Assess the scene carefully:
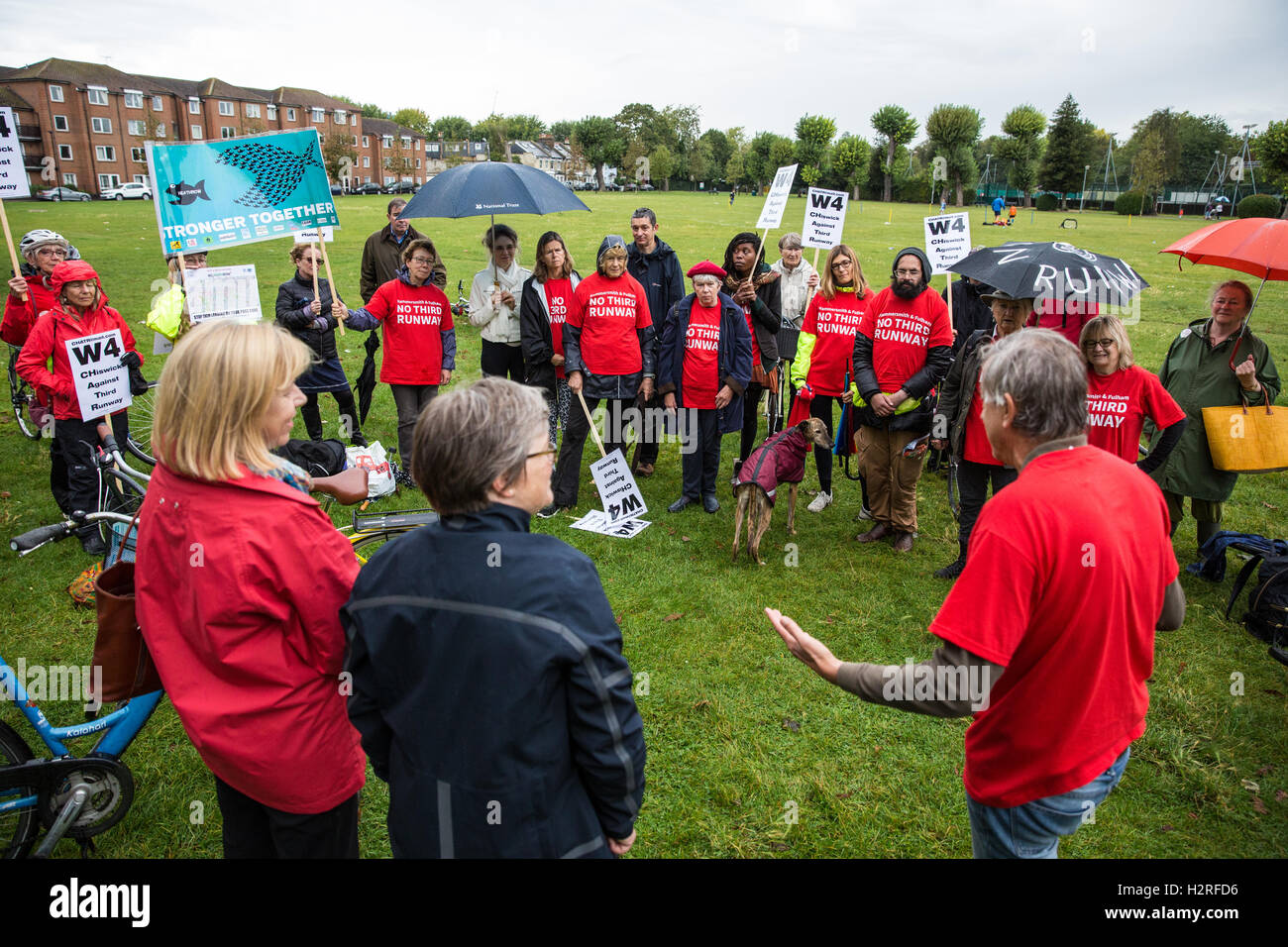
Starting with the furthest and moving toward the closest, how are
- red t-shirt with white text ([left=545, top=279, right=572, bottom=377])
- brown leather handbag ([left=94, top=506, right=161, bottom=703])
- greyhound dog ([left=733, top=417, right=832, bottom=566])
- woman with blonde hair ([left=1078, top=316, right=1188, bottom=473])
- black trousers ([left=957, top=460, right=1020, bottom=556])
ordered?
red t-shirt with white text ([left=545, top=279, right=572, bottom=377]) → greyhound dog ([left=733, top=417, right=832, bottom=566]) → black trousers ([left=957, top=460, right=1020, bottom=556]) → woman with blonde hair ([left=1078, top=316, right=1188, bottom=473]) → brown leather handbag ([left=94, top=506, right=161, bottom=703])

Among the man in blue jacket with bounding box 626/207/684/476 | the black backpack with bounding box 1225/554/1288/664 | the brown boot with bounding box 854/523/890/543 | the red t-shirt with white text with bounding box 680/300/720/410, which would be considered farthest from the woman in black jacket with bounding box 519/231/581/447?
the black backpack with bounding box 1225/554/1288/664

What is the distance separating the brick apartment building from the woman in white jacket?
61501mm

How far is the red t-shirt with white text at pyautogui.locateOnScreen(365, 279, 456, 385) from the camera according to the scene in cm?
754

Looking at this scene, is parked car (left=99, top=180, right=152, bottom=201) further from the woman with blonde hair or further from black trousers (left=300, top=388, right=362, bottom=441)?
the woman with blonde hair

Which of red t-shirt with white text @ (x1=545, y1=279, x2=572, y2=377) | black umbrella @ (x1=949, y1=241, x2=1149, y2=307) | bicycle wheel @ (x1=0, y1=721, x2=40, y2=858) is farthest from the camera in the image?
red t-shirt with white text @ (x1=545, y1=279, x2=572, y2=377)

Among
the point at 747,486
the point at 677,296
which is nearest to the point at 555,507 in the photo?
the point at 747,486

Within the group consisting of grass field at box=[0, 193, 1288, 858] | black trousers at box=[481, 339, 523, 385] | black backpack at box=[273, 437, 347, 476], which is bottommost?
grass field at box=[0, 193, 1288, 858]

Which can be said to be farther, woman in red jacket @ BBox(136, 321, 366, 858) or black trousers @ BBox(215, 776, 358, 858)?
black trousers @ BBox(215, 776, 358, 858)

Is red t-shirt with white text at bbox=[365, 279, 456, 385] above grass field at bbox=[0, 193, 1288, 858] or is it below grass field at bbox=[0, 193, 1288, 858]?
above

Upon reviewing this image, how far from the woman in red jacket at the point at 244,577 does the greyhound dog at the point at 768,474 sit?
4.67 metres

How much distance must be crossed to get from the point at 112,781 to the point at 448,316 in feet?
17.9

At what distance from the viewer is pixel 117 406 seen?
5.94 meters
